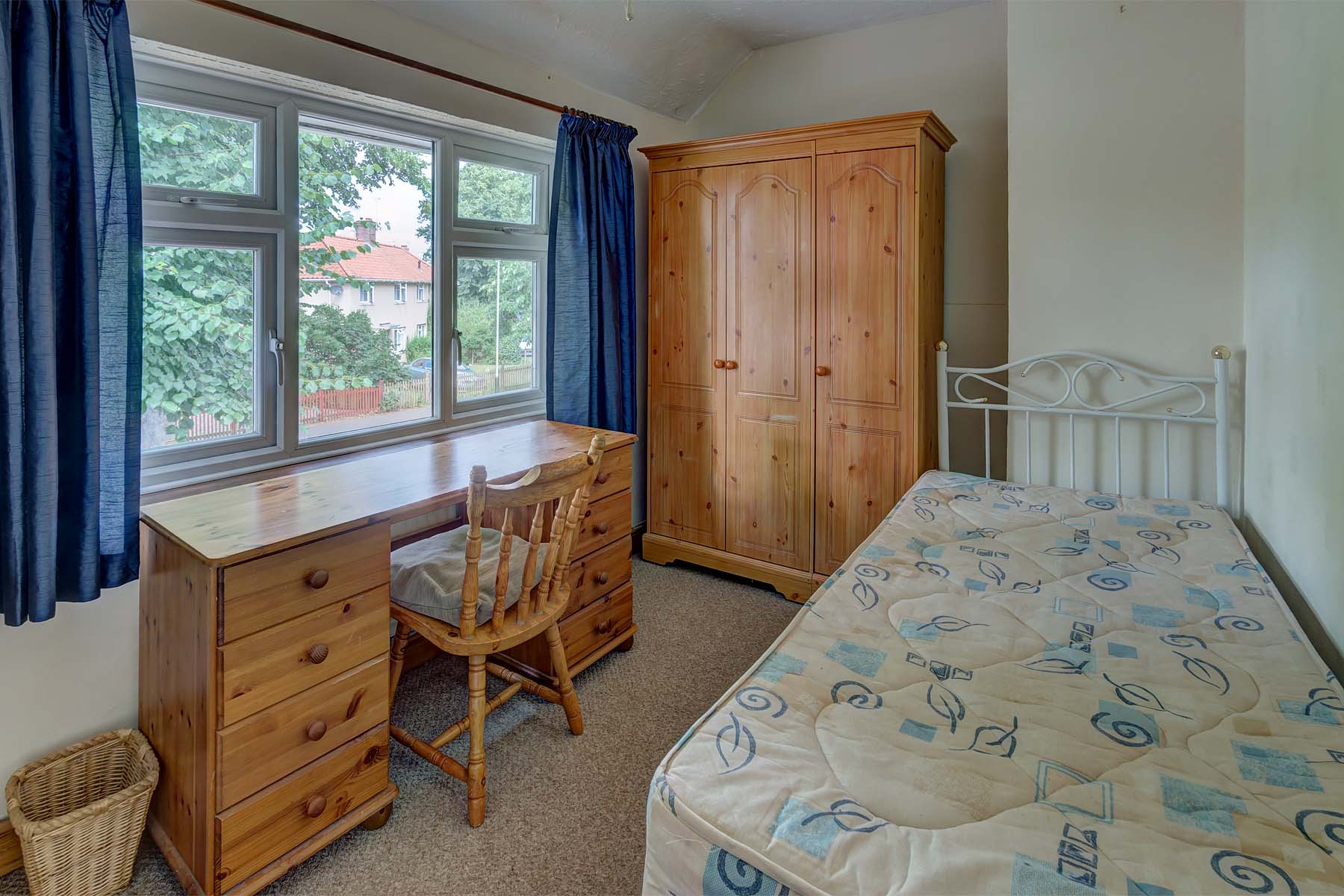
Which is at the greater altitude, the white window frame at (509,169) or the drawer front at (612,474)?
the white window frame at (509,169)

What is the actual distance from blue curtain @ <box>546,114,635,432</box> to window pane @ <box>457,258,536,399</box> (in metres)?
0.21

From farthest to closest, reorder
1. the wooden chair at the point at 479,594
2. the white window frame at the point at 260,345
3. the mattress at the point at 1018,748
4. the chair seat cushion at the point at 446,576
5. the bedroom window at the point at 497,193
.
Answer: the bedroom window at the point at 497,193, the white window frame at the point at 260,345, the chair seat cushion at the point at 446,576, the wooden chair at the point at 479,594, the mattress at the point at 1018,748

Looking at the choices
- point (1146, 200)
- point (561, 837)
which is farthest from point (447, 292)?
point (1146, 200)

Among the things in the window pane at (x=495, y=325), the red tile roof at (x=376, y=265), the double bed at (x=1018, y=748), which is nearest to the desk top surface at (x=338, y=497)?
the window pane at (x=495, y=325)

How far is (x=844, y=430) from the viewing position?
306 cm

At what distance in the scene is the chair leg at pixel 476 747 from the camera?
1.87 metres

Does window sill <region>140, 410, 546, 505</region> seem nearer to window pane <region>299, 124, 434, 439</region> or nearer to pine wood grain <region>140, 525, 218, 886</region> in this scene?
window pane <region>299, 124, 434, 439</region>

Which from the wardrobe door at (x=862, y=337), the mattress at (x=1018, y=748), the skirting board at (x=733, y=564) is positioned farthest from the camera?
the skirting board at (x=733, y=564)

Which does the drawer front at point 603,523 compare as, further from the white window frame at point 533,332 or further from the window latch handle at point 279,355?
the window latch handle at point 279,355

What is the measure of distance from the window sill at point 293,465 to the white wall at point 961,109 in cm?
206

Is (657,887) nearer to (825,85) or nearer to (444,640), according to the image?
(444,640)

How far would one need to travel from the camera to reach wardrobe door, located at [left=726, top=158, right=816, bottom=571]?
3094mm

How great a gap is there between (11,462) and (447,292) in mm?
1603

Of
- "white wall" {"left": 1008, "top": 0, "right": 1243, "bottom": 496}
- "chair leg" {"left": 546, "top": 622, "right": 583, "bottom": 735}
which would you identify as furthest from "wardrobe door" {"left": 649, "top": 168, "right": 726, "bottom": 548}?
"chair leg" {"left": 546, "top": 622, "right": 583, "bottom": 735}
